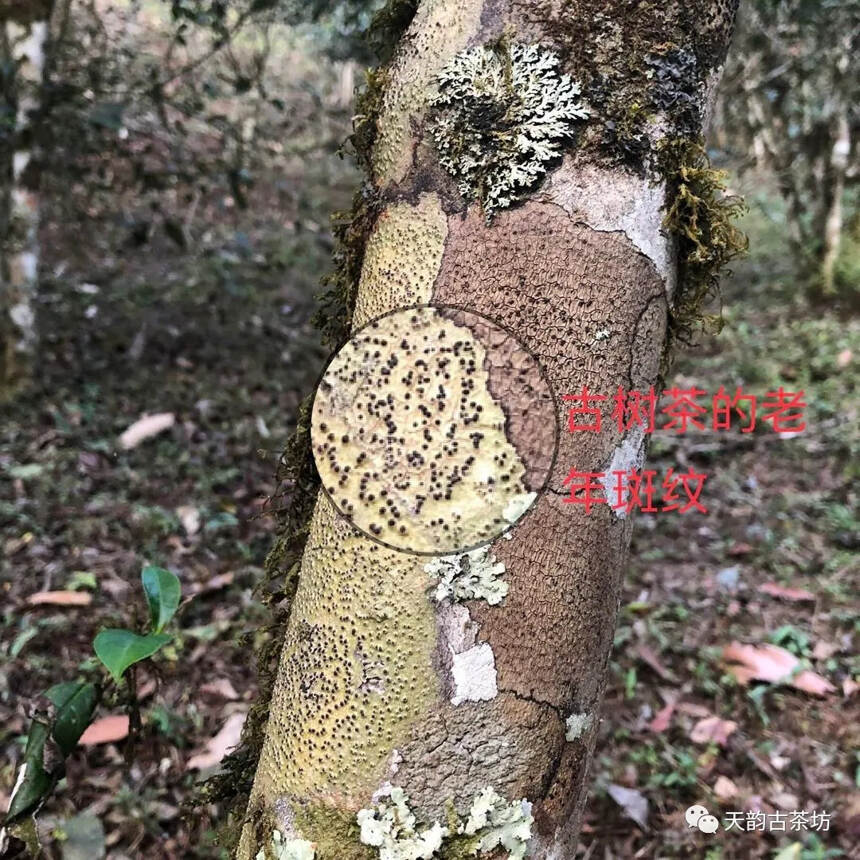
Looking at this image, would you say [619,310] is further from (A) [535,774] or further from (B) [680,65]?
A: (A) [535,774]

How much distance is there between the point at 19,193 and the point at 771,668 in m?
3.32

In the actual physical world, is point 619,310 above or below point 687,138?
below

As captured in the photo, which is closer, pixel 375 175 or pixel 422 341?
pixel 422 341

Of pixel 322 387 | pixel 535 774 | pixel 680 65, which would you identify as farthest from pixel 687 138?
pixel 535 774

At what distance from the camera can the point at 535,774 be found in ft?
2.92

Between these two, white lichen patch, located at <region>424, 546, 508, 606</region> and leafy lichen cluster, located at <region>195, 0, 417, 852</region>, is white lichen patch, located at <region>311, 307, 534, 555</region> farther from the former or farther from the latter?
leafy lichen cluster, located at <region>195, 0, 417, 852</region>

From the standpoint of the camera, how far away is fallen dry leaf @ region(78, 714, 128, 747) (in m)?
1.94

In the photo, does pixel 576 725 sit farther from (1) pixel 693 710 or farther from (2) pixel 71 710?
(1) pixel 693 710

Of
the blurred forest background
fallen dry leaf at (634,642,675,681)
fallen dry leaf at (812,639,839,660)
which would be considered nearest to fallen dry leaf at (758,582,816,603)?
the blurred forest background

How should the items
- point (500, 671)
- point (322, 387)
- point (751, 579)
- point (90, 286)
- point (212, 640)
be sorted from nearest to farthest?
1. point (500, 671)
2. point (322, 387)
3. point (212, 640)
4. point (751, 579)
5. point (90, 286)

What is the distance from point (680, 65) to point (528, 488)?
515 millimetres

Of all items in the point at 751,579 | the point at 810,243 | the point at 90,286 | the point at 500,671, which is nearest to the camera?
the point at 500,671

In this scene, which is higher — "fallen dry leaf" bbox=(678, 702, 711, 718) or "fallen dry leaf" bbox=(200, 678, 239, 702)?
"fallen dry leaf" bbox=(678, 702, 711, 718)

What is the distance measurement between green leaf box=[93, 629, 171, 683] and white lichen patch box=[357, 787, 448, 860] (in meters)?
0.64
